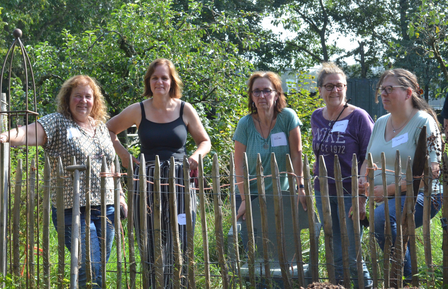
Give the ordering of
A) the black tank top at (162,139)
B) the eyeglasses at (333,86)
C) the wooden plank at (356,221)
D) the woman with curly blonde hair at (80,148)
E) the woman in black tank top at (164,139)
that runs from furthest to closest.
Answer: the eyeglasses at (333,86) < the black tank top at (162,139) < the woman in black tank top at (164,139) < the woman with curly blonde hair at (80,148) < the wooden plank at (356,221)

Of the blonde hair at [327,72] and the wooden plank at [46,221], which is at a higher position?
the blonde hair at [327,72]

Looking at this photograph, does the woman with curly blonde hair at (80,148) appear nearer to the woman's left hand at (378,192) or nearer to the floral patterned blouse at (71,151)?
the floral patterned blouse at (71,151)

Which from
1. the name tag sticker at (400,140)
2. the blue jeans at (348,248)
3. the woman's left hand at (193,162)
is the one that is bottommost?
the blue jeans at (348,248)

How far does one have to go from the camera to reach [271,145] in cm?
377

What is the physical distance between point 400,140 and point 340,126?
48cm

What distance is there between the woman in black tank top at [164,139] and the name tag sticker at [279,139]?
53 cm

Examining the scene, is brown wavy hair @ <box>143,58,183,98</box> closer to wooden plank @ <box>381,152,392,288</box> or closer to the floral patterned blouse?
the floral patterned blouse

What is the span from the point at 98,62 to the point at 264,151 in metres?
4.26

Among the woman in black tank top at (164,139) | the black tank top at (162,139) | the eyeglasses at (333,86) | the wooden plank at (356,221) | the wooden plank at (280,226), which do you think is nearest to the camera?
the wooden plank at (356,221)

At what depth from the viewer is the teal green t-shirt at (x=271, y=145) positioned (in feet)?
12.3

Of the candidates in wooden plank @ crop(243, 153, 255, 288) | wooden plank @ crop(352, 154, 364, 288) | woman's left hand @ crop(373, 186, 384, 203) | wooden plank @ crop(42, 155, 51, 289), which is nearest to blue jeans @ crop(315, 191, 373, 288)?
wooden plank @ crop(352, 154, 364, 288)

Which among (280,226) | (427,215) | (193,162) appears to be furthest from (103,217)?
(427,215)

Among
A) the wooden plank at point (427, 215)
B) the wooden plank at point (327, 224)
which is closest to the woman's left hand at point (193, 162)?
the wooden plank at point (327, 224)

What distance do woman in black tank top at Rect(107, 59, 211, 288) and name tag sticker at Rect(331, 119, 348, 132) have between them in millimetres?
999
